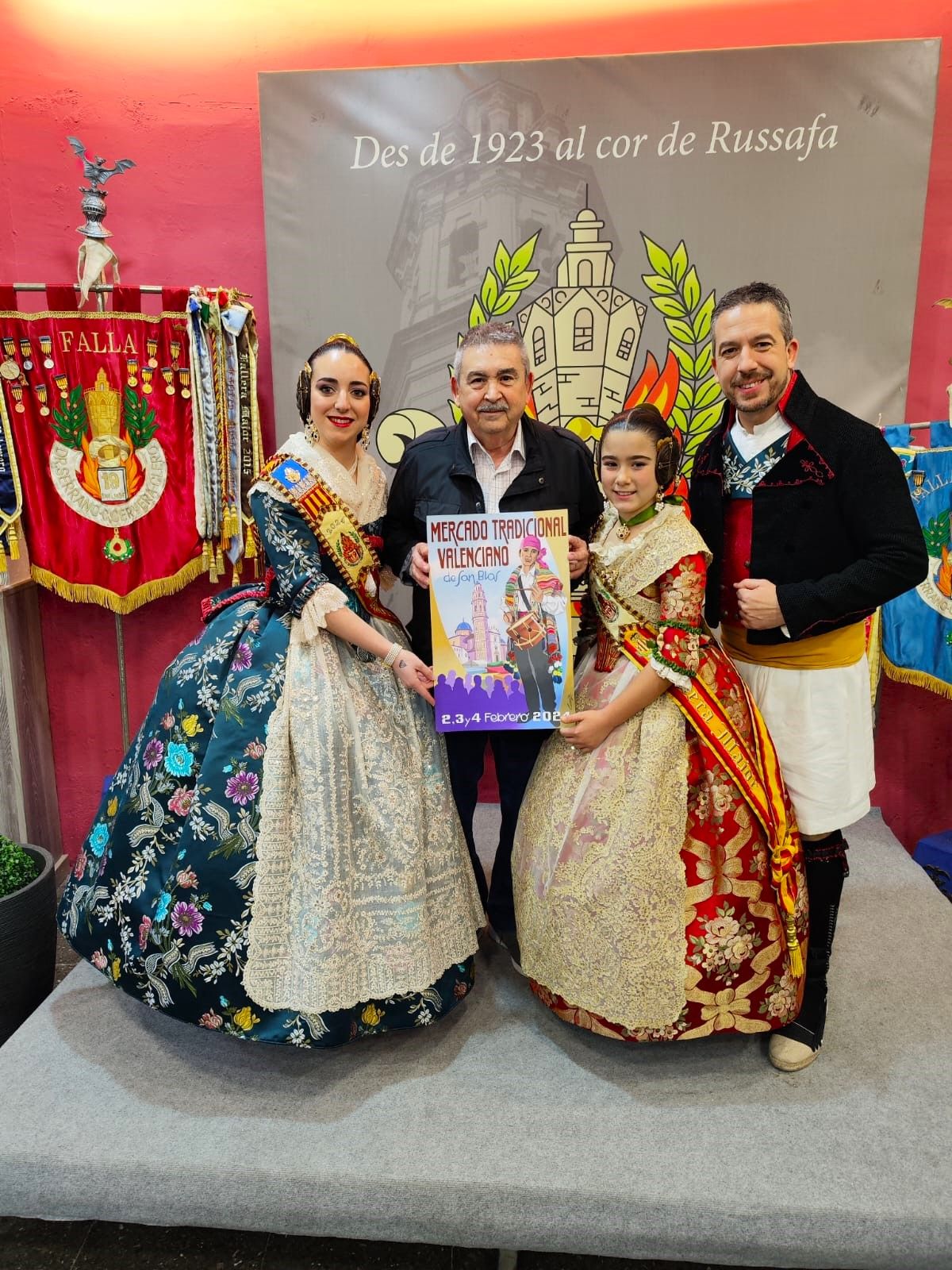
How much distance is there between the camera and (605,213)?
109 inches

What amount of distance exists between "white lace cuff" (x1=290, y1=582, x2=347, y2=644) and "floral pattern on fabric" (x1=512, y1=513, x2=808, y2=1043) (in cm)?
59

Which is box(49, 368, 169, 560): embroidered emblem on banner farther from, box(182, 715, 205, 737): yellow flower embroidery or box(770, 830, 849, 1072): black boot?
box(770, 830, 849, 1072): black boot

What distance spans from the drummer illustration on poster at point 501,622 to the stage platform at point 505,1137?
0.79 m

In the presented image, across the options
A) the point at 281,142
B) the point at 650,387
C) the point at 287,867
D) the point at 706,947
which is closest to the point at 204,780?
the point at 287,867

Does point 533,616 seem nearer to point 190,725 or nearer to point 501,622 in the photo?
point 501,622

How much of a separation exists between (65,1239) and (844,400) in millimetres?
3048

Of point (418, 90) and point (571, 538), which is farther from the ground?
point (418, 90)

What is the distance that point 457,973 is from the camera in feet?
6.45

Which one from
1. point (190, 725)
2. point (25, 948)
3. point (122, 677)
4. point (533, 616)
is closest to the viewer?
point (533, 616)

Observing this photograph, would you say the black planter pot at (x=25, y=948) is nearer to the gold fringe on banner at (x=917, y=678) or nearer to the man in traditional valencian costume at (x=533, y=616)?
the man in traditional valencian costume at (x=533, y=616)

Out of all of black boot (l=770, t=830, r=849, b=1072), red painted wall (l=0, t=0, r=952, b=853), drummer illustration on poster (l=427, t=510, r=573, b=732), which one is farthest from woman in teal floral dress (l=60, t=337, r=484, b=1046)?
red painted wall (l=0, t=0, r=952, b=853)

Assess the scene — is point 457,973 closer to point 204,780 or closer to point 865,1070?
point 204,780

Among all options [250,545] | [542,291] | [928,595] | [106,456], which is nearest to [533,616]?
[250,545]

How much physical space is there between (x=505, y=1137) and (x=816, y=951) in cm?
83
